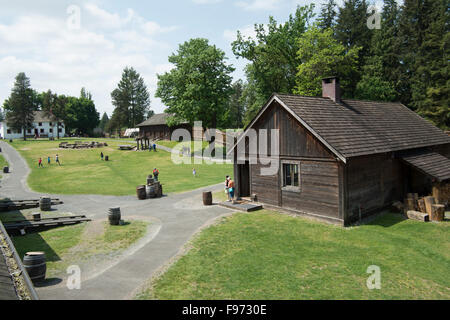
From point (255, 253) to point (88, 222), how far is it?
422 inches

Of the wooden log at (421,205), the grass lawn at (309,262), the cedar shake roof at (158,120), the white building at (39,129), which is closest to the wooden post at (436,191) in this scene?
the wooden log at (421,205)

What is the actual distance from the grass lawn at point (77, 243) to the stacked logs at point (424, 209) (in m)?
14.4

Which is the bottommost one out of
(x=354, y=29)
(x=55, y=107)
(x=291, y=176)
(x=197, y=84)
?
(x=291, y=176)

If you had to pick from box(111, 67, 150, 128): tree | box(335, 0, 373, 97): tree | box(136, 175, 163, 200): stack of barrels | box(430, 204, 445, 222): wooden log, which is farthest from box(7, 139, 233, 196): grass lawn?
box(111, 67, 150, 128): tree

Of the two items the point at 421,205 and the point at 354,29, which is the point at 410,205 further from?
the point at 354,29

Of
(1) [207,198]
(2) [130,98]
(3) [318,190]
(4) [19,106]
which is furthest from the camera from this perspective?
(2) [130,98]

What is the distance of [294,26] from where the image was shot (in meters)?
46.3

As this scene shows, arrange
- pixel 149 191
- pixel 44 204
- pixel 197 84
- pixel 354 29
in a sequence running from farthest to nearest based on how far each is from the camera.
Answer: pixel 354 29 → pixel 197 84 → pixel 149 191 → pixel 44 204

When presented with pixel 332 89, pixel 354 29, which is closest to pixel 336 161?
pixel 332 89

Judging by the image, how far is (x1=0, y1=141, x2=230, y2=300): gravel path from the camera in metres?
9.63

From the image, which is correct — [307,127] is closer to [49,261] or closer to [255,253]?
[255,253]

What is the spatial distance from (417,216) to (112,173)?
31835mm

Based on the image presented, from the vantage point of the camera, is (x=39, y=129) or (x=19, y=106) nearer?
(x=19, y=106)

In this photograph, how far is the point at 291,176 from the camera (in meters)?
18.1
